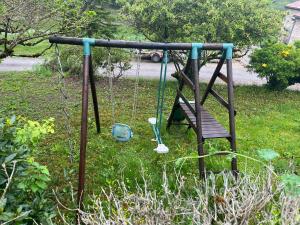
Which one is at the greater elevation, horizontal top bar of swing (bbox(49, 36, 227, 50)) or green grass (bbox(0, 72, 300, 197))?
horizontal top bar of swing (bbox(49, 36, 227, 50))

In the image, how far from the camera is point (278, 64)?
9.38 m

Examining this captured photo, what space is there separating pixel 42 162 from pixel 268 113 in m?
5.12

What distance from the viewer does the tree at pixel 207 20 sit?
27.9 ft

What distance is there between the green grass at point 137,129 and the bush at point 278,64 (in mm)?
386

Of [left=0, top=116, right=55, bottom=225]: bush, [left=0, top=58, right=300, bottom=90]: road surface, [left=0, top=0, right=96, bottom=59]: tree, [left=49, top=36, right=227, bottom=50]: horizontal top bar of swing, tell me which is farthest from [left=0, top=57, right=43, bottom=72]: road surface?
[left=0, top=116, right=55, bottom=225]: bush

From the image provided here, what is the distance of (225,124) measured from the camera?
6.90 m

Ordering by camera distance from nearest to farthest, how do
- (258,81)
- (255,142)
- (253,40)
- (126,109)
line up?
(255,142), (126,109), (253,40), (258,81)

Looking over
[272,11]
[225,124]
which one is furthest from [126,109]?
[272,11]

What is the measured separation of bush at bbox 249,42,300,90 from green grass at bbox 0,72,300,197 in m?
0.39

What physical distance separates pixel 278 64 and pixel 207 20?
237 centimetres

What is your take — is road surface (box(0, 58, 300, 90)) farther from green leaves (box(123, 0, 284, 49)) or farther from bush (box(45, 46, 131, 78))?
green leaves (box(123, 0, 284, 49))

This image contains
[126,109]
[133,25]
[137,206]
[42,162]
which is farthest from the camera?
[133,25]

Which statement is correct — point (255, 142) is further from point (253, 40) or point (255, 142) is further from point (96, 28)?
point (96, 28)

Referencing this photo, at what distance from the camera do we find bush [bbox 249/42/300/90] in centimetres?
938
